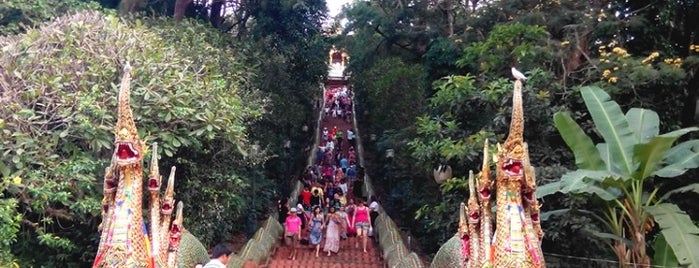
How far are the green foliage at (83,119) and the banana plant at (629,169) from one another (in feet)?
15.7

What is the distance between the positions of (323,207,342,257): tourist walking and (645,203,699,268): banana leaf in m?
6.88

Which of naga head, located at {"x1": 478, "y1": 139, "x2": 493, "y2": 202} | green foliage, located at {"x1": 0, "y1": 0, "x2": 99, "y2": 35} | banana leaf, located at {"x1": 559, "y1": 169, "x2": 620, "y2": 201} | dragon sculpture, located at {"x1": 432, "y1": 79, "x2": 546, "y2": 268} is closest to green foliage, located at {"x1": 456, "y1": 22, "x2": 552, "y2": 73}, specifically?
banana leaf, located at {"x1": 559, "y1": 169, "x2": 620, "y2": 201}

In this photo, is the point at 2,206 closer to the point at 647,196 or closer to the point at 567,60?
the point at 647,196

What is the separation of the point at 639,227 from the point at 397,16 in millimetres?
14483

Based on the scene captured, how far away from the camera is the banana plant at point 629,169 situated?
8164 mm

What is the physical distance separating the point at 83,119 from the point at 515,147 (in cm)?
528

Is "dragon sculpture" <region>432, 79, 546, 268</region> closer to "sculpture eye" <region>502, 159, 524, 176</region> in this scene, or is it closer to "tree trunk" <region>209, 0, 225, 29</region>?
"sculpture eye" <region>502, 159, 524, 176</region>

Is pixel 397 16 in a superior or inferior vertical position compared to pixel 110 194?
superior

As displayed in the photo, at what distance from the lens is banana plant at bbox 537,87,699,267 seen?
816 centimetres

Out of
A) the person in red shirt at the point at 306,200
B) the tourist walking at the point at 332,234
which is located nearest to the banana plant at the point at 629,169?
the tourist walking at the point at 332,234

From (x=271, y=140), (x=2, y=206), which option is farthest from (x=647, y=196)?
(x=271, y=140)

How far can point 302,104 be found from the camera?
23.5 metres

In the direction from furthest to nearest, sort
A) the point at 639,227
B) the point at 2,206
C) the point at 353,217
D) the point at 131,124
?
the point at 353,217 < the point at 639,227 < the point at 2,206 < the point at 131,124

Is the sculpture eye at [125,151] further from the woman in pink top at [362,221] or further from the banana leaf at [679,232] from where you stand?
the woman in pink top at [362,221]
